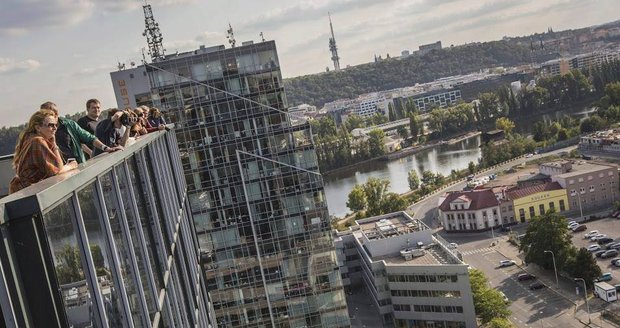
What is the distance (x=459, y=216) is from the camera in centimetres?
1875

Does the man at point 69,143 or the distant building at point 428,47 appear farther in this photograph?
the distant building at point 428,47

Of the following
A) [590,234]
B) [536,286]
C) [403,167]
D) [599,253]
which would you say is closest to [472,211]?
[590,234]

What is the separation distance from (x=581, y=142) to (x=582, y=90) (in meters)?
19.2

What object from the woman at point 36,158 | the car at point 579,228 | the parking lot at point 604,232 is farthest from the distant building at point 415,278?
the woman at point 36,158

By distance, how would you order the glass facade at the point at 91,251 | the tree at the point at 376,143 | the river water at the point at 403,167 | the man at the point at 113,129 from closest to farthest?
the glass facade at the point at 91,251 < the man at the point at 113,129 < the river water at the point at 403,167 < the tree at the point at 376,143

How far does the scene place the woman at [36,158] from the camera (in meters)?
1.29

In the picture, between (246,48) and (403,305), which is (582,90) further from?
(246,48)

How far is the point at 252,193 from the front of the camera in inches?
236

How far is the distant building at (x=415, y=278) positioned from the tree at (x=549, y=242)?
2668mm

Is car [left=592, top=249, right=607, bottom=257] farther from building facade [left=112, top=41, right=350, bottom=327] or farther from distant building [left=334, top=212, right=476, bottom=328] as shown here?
building facade [left=112, top=41, right=350, bottom=327]

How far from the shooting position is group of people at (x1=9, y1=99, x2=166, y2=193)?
4.26 ft

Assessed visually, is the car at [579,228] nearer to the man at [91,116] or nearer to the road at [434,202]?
the road at [434,202]

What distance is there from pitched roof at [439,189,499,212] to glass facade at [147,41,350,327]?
43.4ft

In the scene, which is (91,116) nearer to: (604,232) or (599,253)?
(599,253)
